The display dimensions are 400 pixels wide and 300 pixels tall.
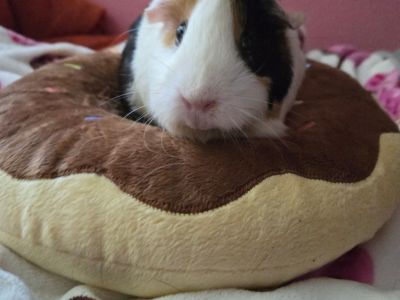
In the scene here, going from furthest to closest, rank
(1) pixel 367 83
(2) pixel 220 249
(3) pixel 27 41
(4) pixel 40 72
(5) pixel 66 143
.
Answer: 1. (3) pixel 27 41
2. (1) pixel 367 83
3. (4) pixel 40 72
4. (5) pixel 66 143
5. (2) pixel 220 249

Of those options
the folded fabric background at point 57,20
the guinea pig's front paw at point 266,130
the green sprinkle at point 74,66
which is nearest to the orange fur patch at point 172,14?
the guinea pig's front paw at point 266,130

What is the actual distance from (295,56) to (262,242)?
47cm

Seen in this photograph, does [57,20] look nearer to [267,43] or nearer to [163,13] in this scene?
[163,13]

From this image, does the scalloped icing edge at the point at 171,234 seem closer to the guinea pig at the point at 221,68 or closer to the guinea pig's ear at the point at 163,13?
the guinea pig at the point at 221,68

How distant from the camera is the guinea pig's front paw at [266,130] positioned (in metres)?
0.84

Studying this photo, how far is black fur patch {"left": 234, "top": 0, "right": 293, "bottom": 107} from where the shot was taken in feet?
2.60

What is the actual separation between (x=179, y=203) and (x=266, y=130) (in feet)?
0.79

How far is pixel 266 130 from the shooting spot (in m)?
0.85

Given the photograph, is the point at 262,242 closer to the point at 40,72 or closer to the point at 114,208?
the point at 114,208

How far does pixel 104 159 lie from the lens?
0.76 m

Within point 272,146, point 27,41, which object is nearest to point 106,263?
point 272,146

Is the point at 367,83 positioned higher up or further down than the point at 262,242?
further down

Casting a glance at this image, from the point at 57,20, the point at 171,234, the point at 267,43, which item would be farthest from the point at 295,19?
the point at 57,20

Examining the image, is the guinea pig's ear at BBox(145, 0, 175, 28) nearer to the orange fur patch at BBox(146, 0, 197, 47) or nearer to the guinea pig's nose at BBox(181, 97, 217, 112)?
the orange fur patch at BBox(146, 0, 197, 47)
